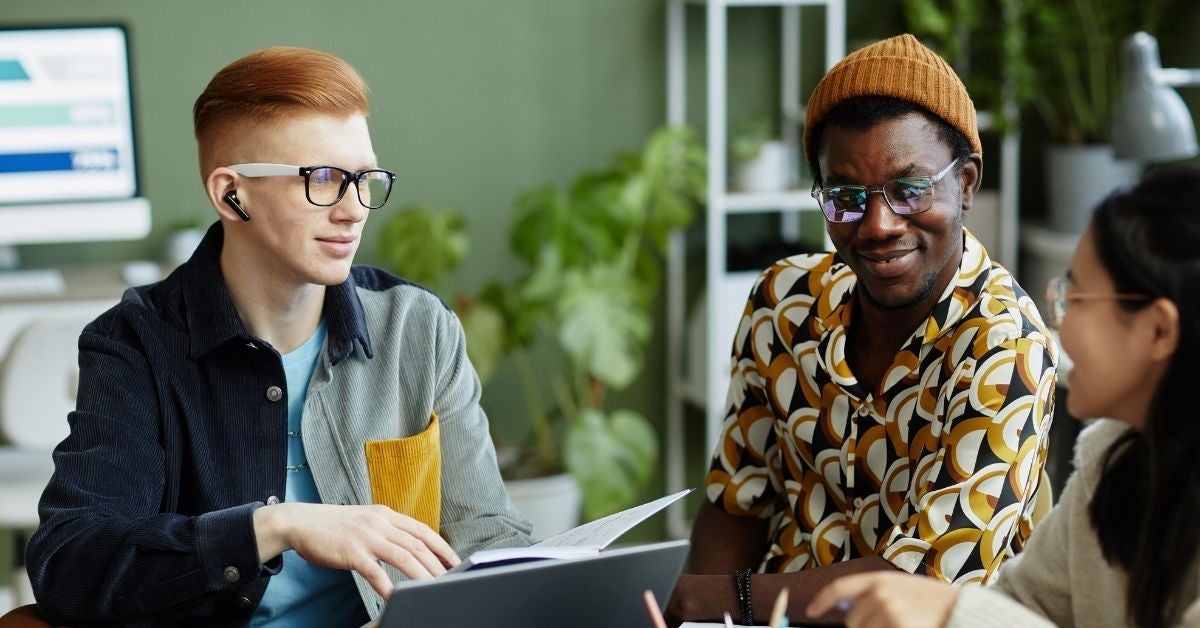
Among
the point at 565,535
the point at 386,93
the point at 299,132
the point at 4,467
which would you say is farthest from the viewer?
the point at 386,93

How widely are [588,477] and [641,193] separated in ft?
Answer: 2.26

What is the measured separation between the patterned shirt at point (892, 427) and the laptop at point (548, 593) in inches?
12.3

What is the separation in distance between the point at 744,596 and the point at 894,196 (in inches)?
17.9

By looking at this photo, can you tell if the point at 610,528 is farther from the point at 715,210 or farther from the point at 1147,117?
the point at 715,210

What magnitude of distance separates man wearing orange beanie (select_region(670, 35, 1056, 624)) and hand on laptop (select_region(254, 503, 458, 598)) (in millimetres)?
279

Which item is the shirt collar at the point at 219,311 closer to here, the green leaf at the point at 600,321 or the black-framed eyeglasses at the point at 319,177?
the black-framed eyeglasses at the point at 319,177

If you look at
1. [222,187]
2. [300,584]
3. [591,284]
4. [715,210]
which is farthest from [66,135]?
[300,584]

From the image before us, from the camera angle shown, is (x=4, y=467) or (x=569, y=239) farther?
(x=569, y=239)

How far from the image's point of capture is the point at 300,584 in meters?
1.56

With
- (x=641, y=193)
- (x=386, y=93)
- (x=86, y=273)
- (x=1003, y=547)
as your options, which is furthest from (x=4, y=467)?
(x=1003, y=547)

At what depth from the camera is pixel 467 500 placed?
5.29 feet

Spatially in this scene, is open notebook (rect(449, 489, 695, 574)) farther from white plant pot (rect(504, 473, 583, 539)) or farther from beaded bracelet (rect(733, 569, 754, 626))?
white plant pot (rect(504, 473, 583, 539))

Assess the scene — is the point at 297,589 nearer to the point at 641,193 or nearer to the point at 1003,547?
the point at 1003,547

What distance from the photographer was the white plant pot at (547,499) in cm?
328
